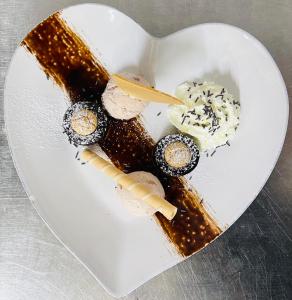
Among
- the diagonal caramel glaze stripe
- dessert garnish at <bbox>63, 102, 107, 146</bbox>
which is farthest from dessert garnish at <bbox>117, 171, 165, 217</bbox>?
dessert garnish at <bbox>63, 102, 107, 146</bbox>

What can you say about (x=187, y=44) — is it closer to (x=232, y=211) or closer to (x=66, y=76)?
(x=66, y=76)

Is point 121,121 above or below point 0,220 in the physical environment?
above

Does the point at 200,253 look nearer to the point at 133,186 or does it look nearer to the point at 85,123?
the point at 133,186

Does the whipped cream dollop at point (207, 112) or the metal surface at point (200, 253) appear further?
the metal surface at point (200, 253)

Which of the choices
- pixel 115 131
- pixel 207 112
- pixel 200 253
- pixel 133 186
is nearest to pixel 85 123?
pixel 115 131

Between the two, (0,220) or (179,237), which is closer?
(179,237)

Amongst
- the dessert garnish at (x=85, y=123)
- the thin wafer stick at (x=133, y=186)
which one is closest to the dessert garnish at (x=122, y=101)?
the dessert garnish at (x=85, y=123)

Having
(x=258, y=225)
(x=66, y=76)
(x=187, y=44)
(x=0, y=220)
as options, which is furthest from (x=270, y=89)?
(x=0, y=220)

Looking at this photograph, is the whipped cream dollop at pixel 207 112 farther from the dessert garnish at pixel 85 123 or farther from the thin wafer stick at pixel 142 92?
the dessert garnish at pixel 85 123
